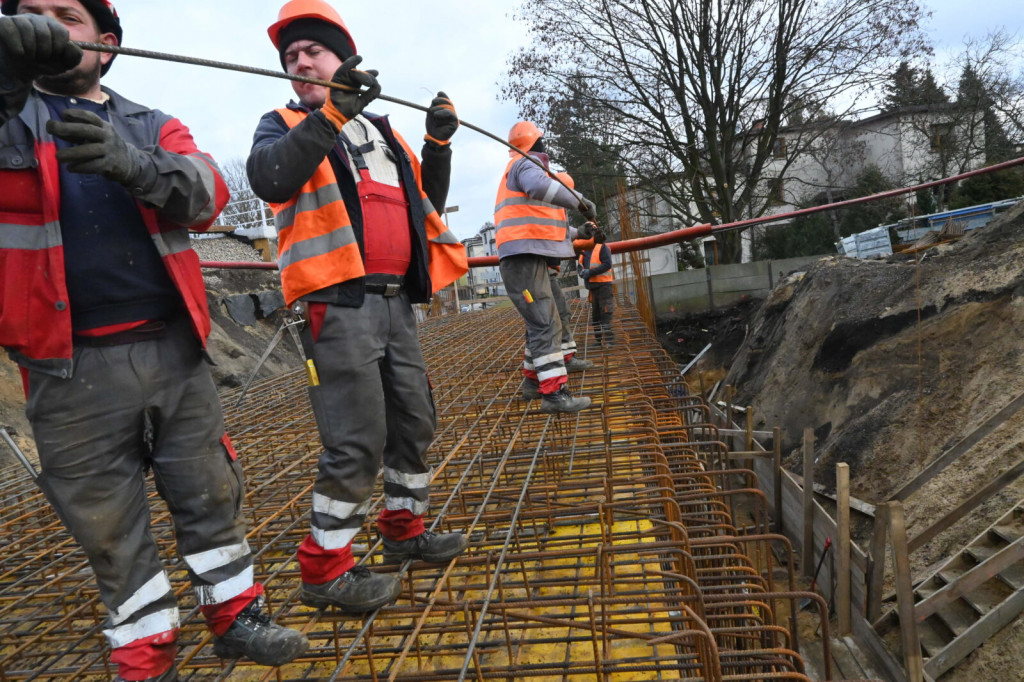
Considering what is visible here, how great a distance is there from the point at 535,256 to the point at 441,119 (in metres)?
2.04

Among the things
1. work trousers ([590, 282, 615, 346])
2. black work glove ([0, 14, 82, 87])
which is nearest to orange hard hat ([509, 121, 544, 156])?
black work glove ([0, 14, 82, 87])

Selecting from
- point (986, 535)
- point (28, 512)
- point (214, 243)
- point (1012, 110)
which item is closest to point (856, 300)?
point (986, 535)

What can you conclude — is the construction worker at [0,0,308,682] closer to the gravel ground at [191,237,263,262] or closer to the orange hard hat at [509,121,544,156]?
the orange hard hat at [509,121,544,156]

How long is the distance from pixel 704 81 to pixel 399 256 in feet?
52.0

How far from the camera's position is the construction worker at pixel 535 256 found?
410 cm

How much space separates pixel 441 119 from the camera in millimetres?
2232

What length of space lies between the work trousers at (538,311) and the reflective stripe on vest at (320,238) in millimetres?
2230

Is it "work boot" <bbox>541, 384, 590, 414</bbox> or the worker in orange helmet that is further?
the worker in orange helmet

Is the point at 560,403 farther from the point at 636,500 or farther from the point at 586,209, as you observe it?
the point at 636,500

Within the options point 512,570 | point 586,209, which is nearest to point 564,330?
point 586,209

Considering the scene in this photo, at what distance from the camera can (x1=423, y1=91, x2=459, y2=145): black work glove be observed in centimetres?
221

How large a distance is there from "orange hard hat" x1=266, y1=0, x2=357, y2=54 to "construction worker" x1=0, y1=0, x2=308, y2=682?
0.44 meters

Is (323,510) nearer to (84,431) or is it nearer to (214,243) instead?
(84,431)

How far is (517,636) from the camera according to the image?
2.30 m
